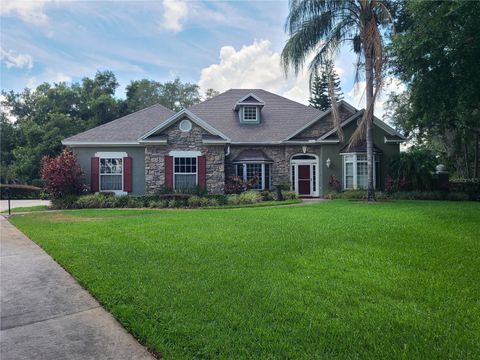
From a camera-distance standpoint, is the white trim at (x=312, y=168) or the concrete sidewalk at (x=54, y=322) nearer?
the concrete sidewalk at (x=54, y=322)

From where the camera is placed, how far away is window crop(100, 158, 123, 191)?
1850 centimetres

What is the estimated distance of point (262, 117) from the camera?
22.1 meters

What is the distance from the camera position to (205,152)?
17.8 meters

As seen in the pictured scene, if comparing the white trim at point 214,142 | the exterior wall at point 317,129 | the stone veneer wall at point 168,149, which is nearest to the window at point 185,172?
the stone veneer wall at point 168,149

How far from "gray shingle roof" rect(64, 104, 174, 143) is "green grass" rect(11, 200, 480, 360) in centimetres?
1118

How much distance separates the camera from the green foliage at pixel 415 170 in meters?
17.6

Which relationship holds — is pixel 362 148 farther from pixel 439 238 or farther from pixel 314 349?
pixel 314 349

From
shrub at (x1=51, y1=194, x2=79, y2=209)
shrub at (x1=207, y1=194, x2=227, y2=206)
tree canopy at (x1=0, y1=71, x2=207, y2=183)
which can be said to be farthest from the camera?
tree canopy at (x1=0, y1=71, x2=207, y2=183)

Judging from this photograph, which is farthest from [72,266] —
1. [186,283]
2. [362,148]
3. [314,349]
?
[362,148]

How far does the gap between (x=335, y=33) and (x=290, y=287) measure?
45.5 feet

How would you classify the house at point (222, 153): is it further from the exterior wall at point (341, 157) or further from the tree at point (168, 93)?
the tree at point (168, 93)

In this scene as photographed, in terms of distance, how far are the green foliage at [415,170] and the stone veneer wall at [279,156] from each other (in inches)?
169

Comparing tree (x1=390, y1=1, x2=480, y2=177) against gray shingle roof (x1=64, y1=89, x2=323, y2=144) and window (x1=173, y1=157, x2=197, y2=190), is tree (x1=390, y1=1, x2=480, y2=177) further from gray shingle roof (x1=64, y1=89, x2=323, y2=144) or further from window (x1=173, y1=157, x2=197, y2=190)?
window (x1=173, y1=157, x2=197, y2=190)

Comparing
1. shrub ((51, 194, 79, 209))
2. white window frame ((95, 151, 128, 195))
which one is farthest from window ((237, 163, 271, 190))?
shrub ((51, 194, 79, 209))
